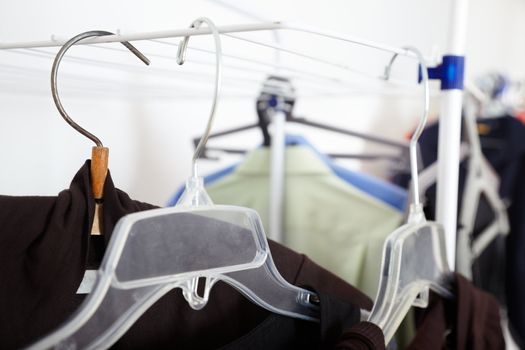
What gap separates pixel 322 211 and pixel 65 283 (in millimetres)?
402

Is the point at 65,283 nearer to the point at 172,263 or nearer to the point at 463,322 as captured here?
the point at 172,263

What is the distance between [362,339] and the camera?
399mm

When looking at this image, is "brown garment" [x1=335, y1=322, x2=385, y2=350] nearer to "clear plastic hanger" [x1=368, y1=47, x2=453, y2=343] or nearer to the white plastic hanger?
"clear plastic hanger" [x1=368, y1=47, x2=453, y2=343]

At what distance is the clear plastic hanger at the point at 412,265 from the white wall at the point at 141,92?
0.62ft

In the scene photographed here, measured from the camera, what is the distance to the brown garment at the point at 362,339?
1.29ft

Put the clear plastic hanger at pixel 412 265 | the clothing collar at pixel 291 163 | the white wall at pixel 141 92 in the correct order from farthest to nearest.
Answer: the clothing collar at pixel 291 163
the white wall at pixel 141 92
the clear plastic hanger at pixel 412 265

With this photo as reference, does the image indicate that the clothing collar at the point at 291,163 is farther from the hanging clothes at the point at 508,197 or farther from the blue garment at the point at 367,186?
the hanging clothes at the point at 508,197

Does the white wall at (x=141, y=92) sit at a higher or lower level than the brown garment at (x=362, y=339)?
higher

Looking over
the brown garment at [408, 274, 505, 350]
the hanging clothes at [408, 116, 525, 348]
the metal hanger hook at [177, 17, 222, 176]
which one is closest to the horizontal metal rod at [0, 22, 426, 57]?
the metal hanger hook at [177, 17, 222, 176]

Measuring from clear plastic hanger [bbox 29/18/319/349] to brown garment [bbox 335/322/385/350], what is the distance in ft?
0.22

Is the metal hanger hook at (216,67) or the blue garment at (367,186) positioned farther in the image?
the blue garment at (367,186)

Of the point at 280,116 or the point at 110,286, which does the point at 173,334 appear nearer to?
the point at 110,286

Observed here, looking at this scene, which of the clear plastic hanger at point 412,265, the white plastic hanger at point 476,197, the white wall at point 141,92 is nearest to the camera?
the clear plastic hanger at point 412,265

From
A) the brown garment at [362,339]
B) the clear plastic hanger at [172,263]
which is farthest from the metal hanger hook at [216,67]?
the brown garment at [362,339]
